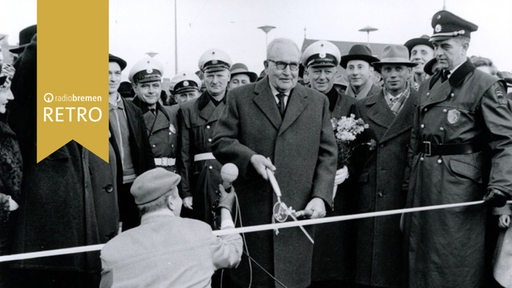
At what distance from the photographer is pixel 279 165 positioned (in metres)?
4.25

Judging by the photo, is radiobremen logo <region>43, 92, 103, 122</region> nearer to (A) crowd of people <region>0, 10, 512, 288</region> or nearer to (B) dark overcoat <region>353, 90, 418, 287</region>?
(A) crowd of people <region>0, 10, 512, 288</region>

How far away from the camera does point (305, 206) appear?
14.1 ft

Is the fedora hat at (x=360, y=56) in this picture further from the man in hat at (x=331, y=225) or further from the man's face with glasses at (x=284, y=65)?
the man's face with glasses at (x=284, y=65)

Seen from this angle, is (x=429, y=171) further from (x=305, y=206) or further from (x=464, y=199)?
(x=305, y=206)

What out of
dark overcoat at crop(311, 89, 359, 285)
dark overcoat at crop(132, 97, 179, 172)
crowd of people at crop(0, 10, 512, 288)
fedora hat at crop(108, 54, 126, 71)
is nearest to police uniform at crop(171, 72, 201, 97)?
dark overcoat at crop(132, 97, 179, 172)

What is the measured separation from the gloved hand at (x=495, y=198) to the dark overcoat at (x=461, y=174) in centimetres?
26

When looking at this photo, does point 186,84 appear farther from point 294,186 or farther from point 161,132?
point 294,186

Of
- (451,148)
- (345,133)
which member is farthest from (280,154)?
(451,148)

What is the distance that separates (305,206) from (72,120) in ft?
5.47

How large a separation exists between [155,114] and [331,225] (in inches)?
83.4

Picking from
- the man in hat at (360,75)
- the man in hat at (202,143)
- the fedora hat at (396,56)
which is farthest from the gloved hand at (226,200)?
the man in hat at (360,75)

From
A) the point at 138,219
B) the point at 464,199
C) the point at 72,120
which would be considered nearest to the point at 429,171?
the point at 464,199

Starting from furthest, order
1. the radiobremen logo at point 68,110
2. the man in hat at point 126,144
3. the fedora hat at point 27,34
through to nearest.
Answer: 1. the man in hat at point 126,144
2. the fedora hat at point 27,34
3. the radiobremen logo at point 68,110

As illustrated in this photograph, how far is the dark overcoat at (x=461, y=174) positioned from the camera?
466 cm
